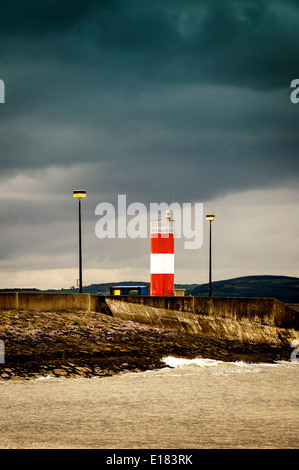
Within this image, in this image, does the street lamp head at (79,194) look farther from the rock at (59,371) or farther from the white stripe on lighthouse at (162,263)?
the rock at (59,371)

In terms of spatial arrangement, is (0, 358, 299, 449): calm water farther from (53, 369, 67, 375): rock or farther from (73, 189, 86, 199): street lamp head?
(73, 189, 86, 199): street lamp head

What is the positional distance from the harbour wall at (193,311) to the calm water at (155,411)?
27.7 ft

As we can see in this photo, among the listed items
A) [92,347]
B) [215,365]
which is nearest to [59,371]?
[92,347]

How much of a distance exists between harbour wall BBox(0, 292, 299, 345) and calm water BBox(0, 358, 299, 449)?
846 cm

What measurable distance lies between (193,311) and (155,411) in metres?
16.6

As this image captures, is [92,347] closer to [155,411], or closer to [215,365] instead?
[215,365]

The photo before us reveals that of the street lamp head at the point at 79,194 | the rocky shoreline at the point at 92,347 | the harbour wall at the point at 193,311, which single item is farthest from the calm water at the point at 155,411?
the street lamp head at the point at 79,194

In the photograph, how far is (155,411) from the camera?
10375mm

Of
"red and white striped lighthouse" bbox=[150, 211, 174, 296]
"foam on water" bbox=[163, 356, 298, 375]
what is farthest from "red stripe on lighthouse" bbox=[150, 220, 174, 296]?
"foam on water" bbox=[163, 356, 298, 375]

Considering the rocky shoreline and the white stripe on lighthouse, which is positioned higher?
the white stripe on lighthouse

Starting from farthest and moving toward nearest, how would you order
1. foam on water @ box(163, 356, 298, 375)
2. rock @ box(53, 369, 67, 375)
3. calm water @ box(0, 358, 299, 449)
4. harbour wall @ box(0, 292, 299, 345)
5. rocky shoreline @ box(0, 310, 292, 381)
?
harbour wall @ box(0, 292, 299, 345) → foam on water @ box(163, 356, 298, 375) → rocky shoreline @ box(0, 310, 292, 381) → rock @ box(53, 369, 67, 375) → calm water @ box(0, 358, 299, 449)

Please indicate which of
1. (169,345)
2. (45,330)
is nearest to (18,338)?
(45,330)

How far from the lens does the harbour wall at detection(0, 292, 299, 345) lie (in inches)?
925

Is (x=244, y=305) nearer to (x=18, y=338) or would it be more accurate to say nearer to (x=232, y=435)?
(x=18, y=338)
